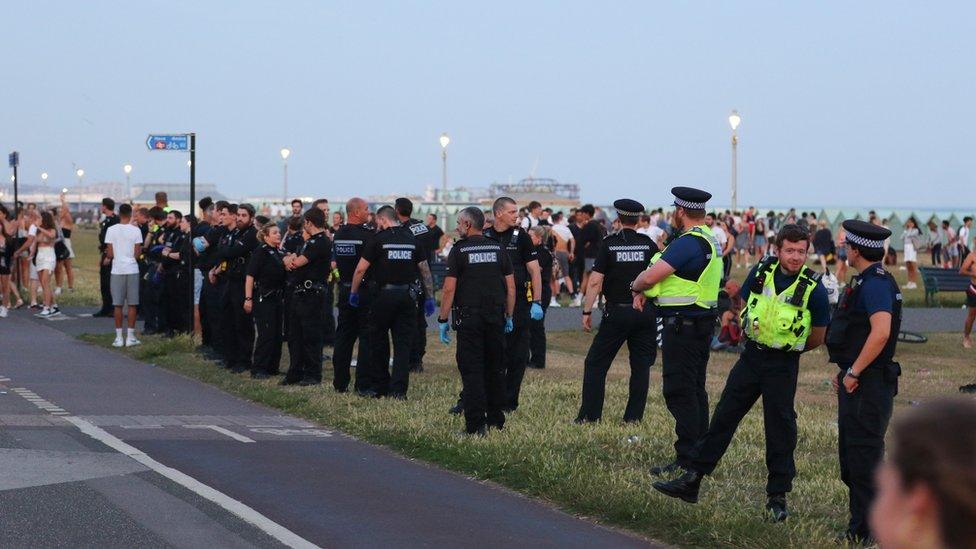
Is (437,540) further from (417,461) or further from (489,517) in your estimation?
(417,461)

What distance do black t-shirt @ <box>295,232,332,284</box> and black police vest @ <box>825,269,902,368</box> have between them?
772 cm

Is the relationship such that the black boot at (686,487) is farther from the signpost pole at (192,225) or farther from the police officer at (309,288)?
the signpost pole at (192,225)

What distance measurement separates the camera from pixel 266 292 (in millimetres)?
15203

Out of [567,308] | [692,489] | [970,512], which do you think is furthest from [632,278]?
[567,308]

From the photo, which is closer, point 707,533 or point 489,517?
point 707,533

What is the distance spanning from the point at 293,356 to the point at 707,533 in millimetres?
7836

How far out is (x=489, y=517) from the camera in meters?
8.41

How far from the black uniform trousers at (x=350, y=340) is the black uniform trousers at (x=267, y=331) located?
137 cm

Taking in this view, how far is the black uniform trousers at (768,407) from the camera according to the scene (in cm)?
805

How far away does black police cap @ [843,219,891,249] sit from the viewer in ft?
24.4

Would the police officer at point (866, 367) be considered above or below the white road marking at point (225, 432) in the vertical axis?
above

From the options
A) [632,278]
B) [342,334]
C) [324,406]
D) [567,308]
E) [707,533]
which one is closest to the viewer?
[707,533]

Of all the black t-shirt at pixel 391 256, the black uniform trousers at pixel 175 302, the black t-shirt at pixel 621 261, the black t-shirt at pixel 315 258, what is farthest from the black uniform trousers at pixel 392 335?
the black uniform trousers at pixel 175 302

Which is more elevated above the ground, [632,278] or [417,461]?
[632,278]
